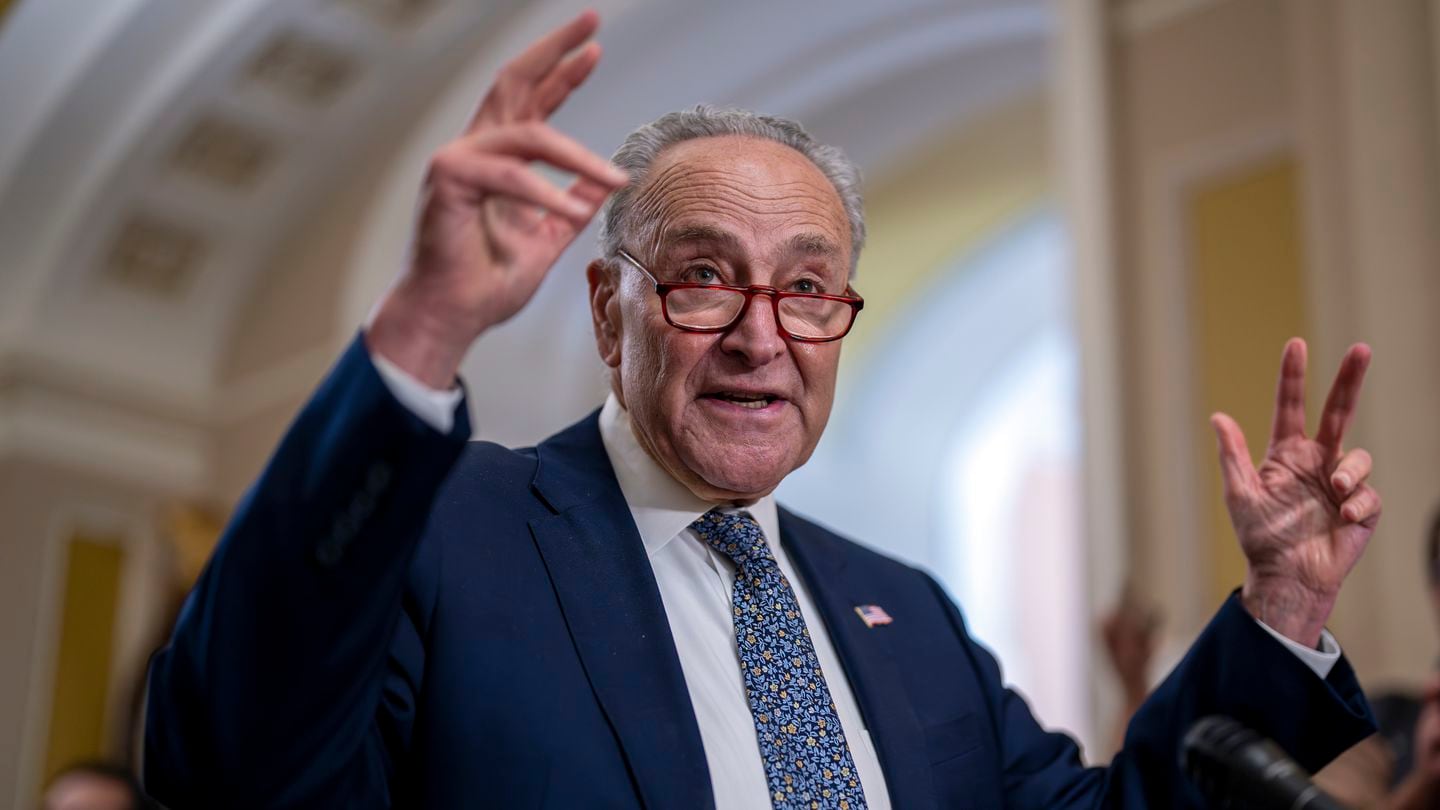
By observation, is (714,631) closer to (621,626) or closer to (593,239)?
(621,626)

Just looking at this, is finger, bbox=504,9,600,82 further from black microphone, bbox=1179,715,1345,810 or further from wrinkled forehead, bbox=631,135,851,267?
black microphone, bbox=1179,715,1345,810

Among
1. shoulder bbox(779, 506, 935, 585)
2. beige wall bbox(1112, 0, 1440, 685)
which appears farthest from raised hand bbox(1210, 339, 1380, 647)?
beige wall bbox(1112, 0, 1440, 685)

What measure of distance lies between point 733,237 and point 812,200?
14 cm

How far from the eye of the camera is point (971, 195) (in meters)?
10.3

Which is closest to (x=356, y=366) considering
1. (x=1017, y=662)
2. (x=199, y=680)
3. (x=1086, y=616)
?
(x=199, y=680)

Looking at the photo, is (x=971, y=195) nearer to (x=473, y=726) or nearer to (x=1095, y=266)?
(x=1095, y=266)

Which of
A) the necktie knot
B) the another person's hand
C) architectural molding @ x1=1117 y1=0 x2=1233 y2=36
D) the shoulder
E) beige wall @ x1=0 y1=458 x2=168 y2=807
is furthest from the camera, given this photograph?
beige wall @ x1=0 y1=458 x2=168 y2=807

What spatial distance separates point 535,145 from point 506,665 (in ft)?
1.88

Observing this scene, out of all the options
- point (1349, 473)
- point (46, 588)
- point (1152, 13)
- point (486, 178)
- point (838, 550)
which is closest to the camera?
point (486, 178)

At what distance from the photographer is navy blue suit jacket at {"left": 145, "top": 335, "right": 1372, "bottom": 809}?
4.39 ft

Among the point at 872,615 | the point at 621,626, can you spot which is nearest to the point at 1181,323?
the point at 872,615

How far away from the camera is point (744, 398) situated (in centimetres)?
196

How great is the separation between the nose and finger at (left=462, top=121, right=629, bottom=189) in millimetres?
589

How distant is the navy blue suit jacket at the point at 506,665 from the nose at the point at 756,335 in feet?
0.72
